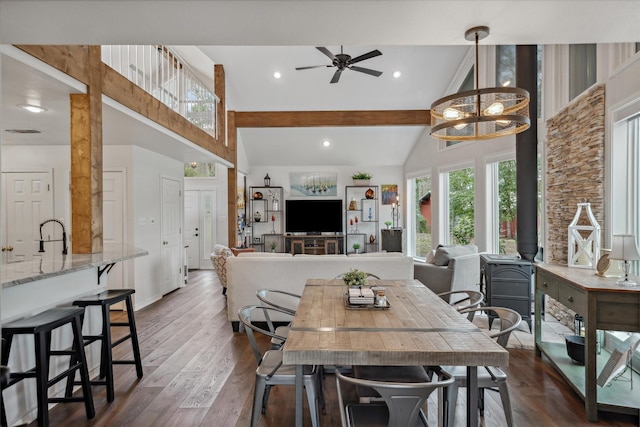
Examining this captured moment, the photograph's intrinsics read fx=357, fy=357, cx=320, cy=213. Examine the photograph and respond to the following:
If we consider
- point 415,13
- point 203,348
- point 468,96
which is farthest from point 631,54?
point 203,348

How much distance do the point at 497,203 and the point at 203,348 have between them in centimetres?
504

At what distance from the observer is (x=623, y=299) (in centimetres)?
230

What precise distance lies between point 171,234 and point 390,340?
5.43m

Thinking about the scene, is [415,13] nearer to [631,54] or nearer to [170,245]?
[631,54]

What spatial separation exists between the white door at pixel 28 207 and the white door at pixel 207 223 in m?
3.55

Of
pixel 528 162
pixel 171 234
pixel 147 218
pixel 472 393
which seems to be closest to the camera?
pixel 472 393

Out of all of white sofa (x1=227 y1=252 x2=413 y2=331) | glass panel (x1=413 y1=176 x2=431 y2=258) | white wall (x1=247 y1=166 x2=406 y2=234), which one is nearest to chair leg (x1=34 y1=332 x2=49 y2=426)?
white sofa (x1=227 y1=252 x2=413 y2=331)

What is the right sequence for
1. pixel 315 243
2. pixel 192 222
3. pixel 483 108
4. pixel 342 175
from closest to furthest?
pixel 483 108 < pixel 192 222 < pixel 315 243 < pixel 342 175

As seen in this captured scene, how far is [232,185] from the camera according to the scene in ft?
25.4

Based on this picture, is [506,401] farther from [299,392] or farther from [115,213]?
[115,213]

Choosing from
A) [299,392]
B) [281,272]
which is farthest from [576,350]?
[281,272]

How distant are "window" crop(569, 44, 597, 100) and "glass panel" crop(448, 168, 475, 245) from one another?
2.84 m

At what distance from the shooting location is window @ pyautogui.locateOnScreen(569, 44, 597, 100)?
3.62 meters

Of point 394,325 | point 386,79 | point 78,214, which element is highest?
point 386,79
